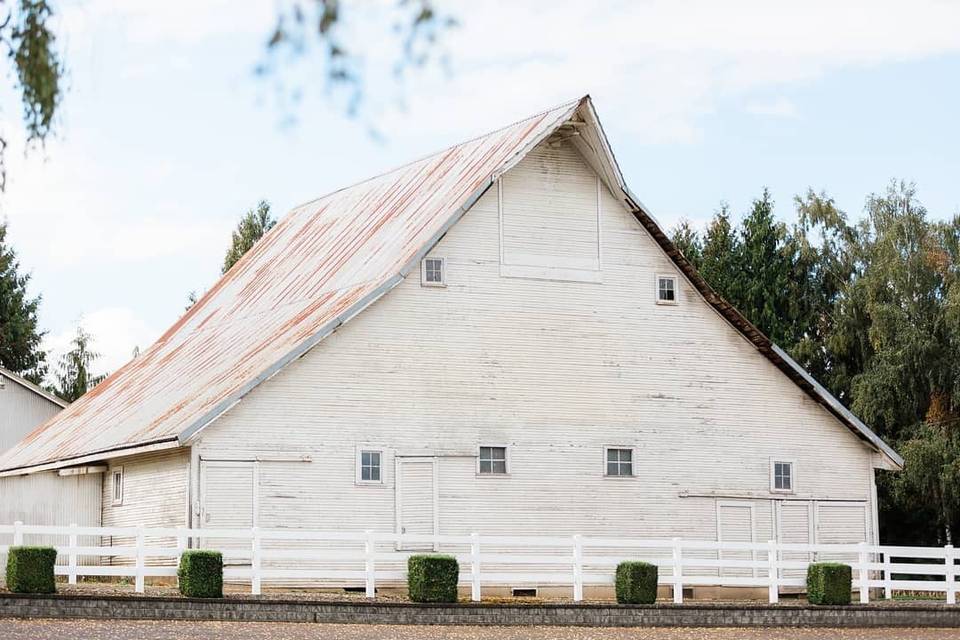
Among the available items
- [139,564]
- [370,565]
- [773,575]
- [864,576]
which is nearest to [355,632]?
[370,565]

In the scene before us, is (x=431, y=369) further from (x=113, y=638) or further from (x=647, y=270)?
(x=113, y=638)

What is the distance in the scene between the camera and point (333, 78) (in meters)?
7.73

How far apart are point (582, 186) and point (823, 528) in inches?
313

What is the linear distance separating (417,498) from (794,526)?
759 centimetres

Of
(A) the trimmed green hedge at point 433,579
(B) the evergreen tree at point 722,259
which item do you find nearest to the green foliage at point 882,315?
(B) the evergreen tree at point 722,259

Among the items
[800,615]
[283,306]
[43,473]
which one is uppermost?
[283,306]

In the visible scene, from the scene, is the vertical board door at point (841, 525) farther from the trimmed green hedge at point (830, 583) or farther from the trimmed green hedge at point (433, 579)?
the trimmed green hedge at point (433, 579)

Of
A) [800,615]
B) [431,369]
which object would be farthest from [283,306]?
[800,615]

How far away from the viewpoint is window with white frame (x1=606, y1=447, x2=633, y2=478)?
31156 mm

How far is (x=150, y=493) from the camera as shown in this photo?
30250 millimetres

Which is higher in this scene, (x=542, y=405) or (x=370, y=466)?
(x=542, y=405)

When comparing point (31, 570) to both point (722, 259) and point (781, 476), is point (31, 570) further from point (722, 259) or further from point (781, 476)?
point (722, 259)

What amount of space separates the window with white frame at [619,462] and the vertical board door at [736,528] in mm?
1961

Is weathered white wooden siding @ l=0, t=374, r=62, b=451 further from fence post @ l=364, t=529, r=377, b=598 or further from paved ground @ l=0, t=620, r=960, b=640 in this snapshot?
paved ground @ l=0, t=620, r=960, b=640
